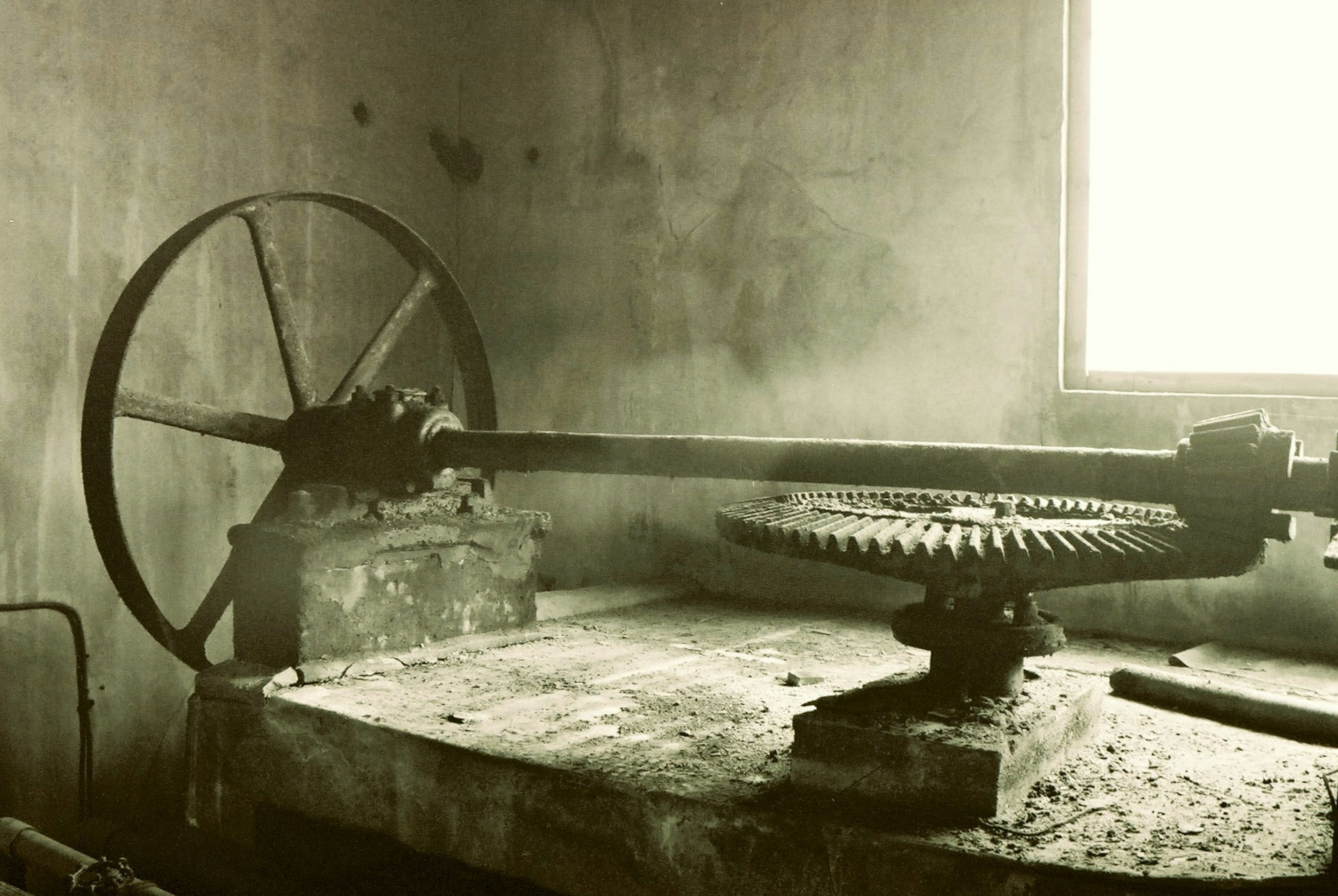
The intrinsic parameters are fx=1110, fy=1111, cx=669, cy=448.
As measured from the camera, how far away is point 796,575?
142 inches

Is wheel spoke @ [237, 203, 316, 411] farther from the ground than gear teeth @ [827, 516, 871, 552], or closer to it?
farther from the ground

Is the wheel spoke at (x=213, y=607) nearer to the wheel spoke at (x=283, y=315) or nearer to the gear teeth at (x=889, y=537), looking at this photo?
the wheel spoke at (x=283, y=315)

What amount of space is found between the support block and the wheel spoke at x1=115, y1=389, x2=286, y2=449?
0.87ft

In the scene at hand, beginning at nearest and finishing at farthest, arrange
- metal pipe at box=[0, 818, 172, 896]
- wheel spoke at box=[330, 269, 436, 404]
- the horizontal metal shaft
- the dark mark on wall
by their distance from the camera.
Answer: the horizontal metal shaft, metal pipe at box=[0, 818, 172, 896], wheel spoke at box=[330, 269, 436, 404], the dark mark on wall

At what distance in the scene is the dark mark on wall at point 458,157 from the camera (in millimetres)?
4215

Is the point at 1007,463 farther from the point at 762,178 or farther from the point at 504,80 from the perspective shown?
the point at 504,80

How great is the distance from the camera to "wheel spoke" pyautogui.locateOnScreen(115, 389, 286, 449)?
2486 millimetres

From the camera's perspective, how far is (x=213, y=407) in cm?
275

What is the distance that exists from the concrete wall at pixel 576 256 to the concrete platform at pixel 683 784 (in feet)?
3.30

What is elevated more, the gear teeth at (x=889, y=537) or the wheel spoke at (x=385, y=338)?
the wheel spoke at (x=385, y=338)

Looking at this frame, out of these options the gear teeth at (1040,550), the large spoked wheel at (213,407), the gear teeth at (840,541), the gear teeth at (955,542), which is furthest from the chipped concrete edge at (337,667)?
the gear teeth at (1040,550)

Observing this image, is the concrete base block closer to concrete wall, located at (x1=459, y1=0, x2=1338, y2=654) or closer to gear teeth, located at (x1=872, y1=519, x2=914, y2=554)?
gear teeth, located at (x1=872, y1=519, x2=914, y2=554)

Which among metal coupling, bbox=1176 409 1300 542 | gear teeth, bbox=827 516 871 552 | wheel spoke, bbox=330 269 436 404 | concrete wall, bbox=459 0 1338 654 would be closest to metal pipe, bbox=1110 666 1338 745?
metal coupling, bbox=1176 409 1300 542

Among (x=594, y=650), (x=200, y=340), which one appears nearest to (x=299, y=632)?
(x=594, y=650)
